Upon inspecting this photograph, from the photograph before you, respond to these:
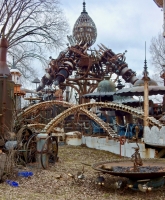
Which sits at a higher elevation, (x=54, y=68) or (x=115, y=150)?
(x=54, y=68)

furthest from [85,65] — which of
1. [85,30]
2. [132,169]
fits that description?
[132,169]

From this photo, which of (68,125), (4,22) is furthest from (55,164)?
(4,22)

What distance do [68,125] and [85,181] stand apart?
12.5 meters

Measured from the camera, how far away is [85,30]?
31.5 m

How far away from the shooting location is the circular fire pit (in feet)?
22.5

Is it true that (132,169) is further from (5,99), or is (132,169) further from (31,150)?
(5,99)

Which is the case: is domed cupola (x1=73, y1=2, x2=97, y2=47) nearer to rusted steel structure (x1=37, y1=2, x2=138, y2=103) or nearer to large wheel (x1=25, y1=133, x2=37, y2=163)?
rusted steel structure (x1=37, y1=2, x2=138, y2=103)

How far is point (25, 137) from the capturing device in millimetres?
10695

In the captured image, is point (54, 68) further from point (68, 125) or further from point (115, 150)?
point (115, 150)

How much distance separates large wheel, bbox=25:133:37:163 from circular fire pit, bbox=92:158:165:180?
10.1 feet

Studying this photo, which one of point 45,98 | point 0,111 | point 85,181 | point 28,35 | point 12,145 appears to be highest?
point 28,35

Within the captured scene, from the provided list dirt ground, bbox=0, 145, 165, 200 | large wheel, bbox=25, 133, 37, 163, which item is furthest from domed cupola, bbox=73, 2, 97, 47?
dirt ground, bbox=0, 145, 165, 200

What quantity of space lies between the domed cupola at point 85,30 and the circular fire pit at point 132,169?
24.4m

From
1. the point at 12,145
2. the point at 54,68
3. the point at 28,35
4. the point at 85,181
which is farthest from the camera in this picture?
the point at 54,68
